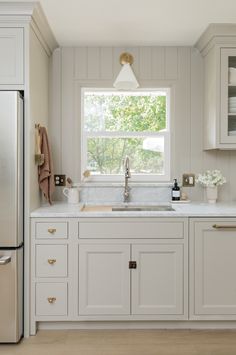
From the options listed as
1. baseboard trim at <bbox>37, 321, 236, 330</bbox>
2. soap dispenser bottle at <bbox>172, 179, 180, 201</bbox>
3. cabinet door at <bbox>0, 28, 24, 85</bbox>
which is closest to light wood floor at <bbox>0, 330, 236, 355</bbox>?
baseboard trim at <bbox>37, 321, 236, 330</bbox>

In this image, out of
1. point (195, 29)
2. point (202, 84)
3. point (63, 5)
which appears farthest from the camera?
point (202, 84)

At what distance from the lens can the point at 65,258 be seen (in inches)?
100.0

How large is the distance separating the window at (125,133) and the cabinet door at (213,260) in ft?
2.83

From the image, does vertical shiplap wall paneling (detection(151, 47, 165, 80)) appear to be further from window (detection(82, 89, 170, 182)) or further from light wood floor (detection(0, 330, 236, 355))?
light wood floor (detection(0, 330, 236, 355))

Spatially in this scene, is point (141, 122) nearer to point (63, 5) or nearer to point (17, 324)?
point (63, 5)

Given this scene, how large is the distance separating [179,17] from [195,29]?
28 cm

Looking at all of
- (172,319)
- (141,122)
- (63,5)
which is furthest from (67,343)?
(63,5)

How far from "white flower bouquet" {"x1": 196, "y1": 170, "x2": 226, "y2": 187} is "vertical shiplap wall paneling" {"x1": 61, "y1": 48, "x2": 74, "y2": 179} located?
116 centimetres

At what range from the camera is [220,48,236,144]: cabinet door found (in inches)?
112

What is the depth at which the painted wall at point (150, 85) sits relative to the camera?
3.18m

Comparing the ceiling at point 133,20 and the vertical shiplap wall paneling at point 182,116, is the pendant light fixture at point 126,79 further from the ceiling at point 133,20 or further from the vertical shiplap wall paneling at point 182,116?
the vertical shiplap wall paneling at point 182,116

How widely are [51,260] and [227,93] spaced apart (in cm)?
191

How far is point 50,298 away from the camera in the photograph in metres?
2.54

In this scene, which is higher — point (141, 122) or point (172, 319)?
point (141, 122)
